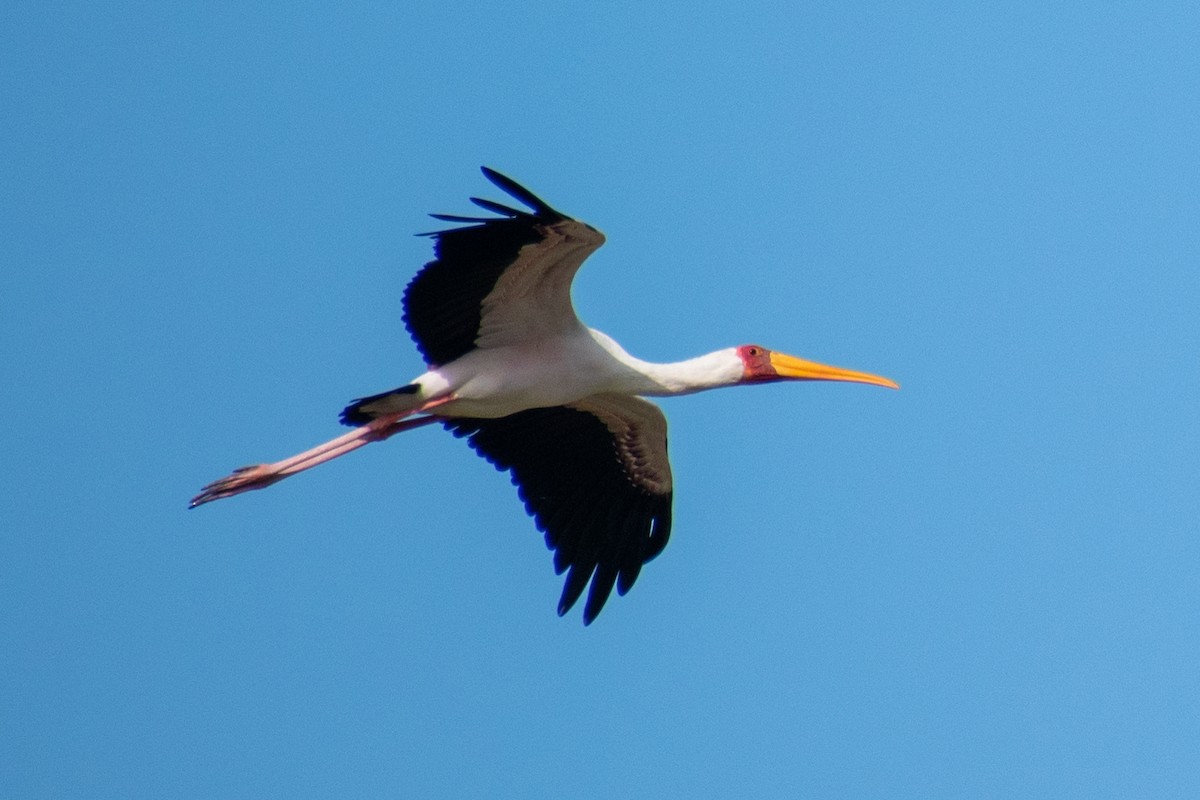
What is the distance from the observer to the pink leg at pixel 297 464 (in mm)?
17094

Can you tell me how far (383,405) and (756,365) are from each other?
3163 mm

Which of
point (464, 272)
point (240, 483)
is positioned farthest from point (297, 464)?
point (464, 272)

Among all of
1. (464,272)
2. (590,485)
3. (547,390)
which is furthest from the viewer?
(590,485)

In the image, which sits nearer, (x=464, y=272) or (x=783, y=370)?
(x=464, y=272)

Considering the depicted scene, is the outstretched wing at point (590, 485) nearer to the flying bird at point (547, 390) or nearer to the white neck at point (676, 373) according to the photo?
the flying bird at point (547, 390)

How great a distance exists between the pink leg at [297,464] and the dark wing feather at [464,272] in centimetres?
81

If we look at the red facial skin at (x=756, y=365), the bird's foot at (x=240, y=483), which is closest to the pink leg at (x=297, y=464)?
the bird's foot at (x=240, y=483)

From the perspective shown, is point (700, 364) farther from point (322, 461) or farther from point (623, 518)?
point (322, 461)

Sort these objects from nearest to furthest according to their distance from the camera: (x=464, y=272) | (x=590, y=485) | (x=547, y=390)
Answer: (x=464, y=272) < (x=547, y=390) < (x=590, y=485)

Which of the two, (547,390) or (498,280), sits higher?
(498,280)

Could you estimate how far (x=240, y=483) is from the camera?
56.3 feet

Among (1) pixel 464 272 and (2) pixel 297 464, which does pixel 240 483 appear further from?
(1) pixel 464 272

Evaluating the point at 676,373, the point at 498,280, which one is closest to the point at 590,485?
the point at 676,373

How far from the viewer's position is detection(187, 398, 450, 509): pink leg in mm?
17094
